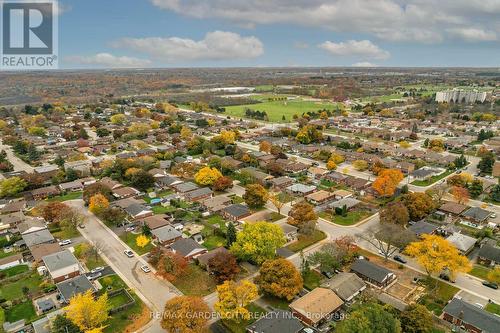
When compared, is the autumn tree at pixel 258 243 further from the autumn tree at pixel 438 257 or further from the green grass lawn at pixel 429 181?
the green grass lawn at pixel 429 181

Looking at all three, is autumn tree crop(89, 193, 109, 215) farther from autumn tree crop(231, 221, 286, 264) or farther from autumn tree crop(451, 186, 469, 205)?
autumn tree crop(451, 186, 469, 205)

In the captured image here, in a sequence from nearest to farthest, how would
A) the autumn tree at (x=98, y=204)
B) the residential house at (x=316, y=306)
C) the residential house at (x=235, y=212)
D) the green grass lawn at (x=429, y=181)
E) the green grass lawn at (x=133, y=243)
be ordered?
the residential house at (x=316, y=306), the green grass lawn at (x=133, y=243), the residential house at (x=235, y=212), the autumn tree at (x=98, y=204), the green grass lawn at (x=429, y=181)

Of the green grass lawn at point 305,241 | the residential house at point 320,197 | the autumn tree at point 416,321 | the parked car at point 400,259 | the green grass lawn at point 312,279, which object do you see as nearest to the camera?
the autumn tree at point 416,321

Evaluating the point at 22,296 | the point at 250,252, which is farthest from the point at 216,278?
the point at 22,296

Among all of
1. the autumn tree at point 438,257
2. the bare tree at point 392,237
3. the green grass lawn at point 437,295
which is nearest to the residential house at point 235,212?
the bare tree at point 392,237

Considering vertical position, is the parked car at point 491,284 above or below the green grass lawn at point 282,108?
below

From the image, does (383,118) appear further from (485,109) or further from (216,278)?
(216,278)
